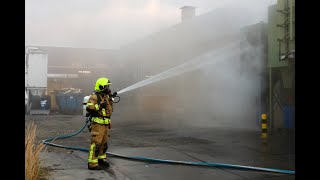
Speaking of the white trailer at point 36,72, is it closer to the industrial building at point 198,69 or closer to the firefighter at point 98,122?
the industrial building at point 198,69

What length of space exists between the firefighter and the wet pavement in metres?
0.21

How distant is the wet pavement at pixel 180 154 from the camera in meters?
4.93

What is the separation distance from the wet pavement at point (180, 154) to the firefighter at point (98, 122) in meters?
0.21

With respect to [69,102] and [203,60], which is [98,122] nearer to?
[203,60]

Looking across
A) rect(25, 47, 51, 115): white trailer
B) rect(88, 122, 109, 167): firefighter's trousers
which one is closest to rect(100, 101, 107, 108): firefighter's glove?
rect(88, 122, 109, 167): firefighter's trousers

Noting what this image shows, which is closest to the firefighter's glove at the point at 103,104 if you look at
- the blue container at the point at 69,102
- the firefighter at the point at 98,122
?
the firefighter at the point at 98,122

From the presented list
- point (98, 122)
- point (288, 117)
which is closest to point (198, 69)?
point (288, 117)

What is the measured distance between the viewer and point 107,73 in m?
22.3

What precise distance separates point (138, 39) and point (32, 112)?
6178 millimetres

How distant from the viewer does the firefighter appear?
5195 mm

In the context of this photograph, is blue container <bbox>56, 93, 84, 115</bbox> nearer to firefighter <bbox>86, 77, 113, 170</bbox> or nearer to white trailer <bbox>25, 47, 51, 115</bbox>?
white trailer <bbox>25, 47, 51, 115</bbox>

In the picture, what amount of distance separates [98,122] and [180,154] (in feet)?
6.21

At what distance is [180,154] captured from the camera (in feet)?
21.0
